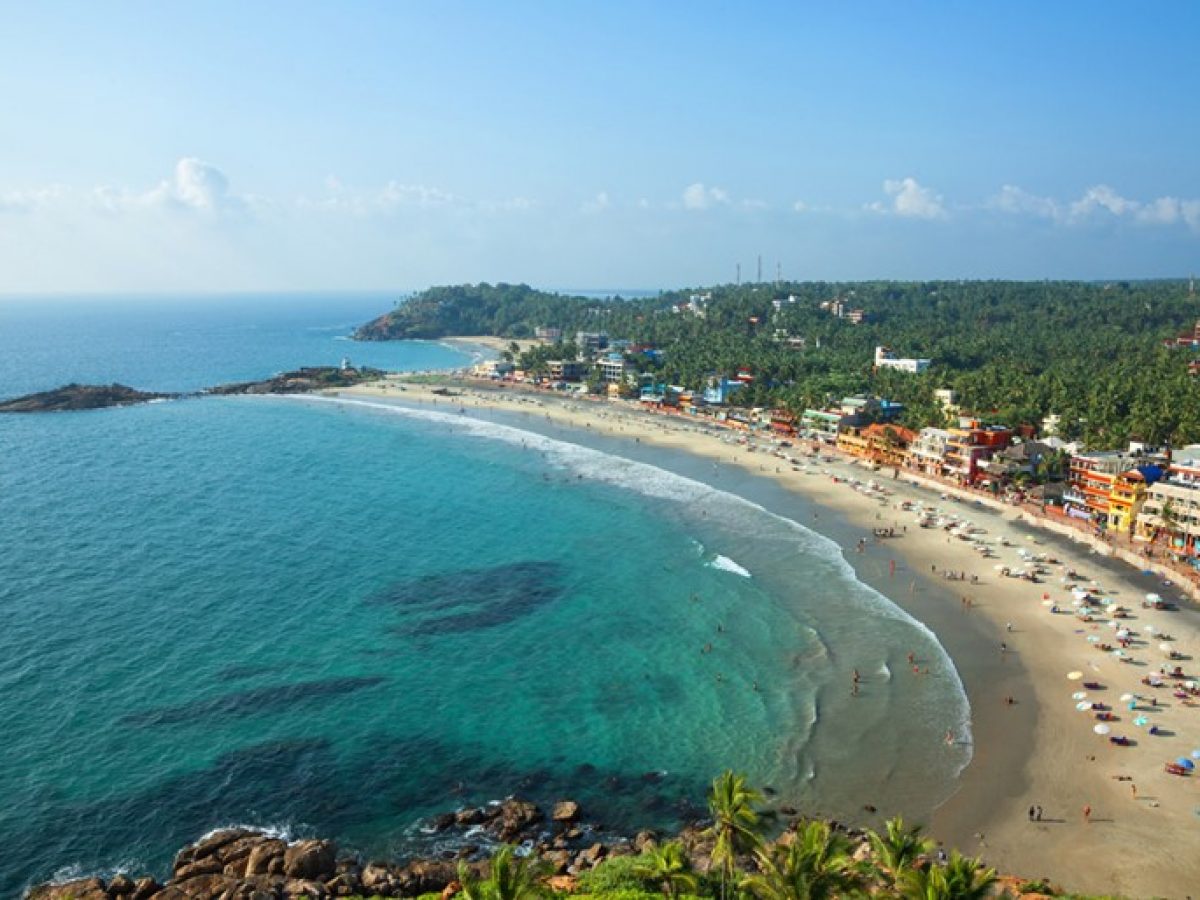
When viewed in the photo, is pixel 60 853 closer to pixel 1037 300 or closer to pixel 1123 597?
pixel 1123 597

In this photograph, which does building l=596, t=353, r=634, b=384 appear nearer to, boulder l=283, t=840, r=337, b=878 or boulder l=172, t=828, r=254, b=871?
boulder l=172, t=828, r=254, b=871

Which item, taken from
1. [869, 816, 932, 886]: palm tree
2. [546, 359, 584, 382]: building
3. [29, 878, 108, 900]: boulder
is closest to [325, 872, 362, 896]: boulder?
[29, 878, 108, 900]: boulder

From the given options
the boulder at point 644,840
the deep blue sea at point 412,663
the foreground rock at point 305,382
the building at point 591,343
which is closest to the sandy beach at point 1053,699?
the deep blue sea at point 412,663

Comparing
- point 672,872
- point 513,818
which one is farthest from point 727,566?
point 672,872

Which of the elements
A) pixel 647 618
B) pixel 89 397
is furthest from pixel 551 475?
pixel 89 397

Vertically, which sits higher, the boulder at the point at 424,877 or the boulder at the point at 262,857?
the boulder at the point at 262,857

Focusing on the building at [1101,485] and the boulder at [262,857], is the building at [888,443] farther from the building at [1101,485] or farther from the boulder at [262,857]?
the boulder at [262,857]

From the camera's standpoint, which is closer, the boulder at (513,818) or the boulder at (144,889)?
the boulder at (144,889)

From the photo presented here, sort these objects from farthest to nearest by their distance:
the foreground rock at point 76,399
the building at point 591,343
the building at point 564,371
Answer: the building at point 591,343 → the building at point 564,371 → the foreground rock at point 76,399
